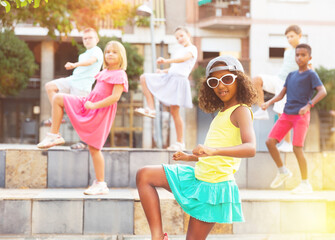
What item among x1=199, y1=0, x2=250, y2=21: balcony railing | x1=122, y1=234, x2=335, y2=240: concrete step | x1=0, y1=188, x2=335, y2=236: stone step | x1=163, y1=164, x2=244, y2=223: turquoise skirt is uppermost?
x1=199, y1=0, x2=250, y2=21: balcony railing

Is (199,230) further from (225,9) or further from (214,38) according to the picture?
(225,9)

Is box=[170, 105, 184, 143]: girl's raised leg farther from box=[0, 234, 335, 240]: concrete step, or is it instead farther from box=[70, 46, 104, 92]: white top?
box=[0, 234, 335, 240]: concrete step

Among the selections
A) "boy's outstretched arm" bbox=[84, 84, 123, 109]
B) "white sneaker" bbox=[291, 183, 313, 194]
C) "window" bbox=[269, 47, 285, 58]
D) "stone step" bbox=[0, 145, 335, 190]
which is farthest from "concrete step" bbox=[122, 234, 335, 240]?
"window" bbox=[269, 47, 285, 58]

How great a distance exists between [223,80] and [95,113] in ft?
7.41

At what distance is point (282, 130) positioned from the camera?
17.1 feet

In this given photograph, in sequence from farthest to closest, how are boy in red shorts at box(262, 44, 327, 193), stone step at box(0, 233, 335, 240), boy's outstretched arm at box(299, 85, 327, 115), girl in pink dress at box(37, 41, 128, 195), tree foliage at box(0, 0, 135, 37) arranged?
tree foliage at box(0, 0, 135, 37) < boy in red shorts at box(262, 44, 327, 193) < boy's outstretched arm at box(299, 85, 327, 115) < girl in pink dress at box(37, 41, 128, 195) < stone step at box(0, 233, 335, 240)

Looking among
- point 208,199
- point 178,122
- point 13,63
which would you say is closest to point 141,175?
point 208,199

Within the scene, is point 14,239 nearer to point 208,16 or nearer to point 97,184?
point 97,184

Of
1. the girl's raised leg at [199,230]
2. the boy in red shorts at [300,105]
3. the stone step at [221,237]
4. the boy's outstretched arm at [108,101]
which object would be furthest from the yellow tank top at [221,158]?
the boy in red shorts at [300,105]

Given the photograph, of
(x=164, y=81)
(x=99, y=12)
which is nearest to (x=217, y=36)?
(x=99, y=12)

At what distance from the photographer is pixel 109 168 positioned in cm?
551

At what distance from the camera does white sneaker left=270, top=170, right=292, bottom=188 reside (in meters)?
5.33

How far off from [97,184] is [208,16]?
580 inches

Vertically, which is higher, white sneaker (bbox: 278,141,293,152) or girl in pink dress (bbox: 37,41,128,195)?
girl in pink dress (bbox: 37,41,128,195)
